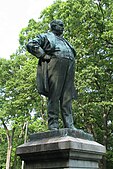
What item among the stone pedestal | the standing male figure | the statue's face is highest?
the statue's face

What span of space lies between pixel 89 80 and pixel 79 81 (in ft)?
2.13

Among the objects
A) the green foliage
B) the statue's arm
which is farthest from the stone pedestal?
the green foliage

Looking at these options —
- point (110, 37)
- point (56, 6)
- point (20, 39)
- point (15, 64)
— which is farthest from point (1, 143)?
point (110, 37)

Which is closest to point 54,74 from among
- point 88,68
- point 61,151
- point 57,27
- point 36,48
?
point 36,48

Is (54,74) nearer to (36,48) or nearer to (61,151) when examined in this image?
Result: (36,48)

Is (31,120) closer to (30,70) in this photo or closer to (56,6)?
(30,70)

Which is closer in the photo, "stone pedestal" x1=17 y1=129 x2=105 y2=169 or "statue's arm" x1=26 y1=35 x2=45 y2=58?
"stone pedestal" x1=17 y1=129 x2=105 y2=169

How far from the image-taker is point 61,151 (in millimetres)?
5523

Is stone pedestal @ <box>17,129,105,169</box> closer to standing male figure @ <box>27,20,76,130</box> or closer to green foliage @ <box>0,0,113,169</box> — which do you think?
standing male figure @ <box>27,20,76,130</box>

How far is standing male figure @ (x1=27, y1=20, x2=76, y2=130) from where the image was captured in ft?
20.9

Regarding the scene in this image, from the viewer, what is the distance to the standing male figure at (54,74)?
6.37 meters

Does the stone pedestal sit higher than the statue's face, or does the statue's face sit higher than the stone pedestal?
the statue's face

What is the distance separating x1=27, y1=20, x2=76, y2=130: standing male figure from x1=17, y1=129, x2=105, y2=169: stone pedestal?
0.39 metres

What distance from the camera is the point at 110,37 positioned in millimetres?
19172
